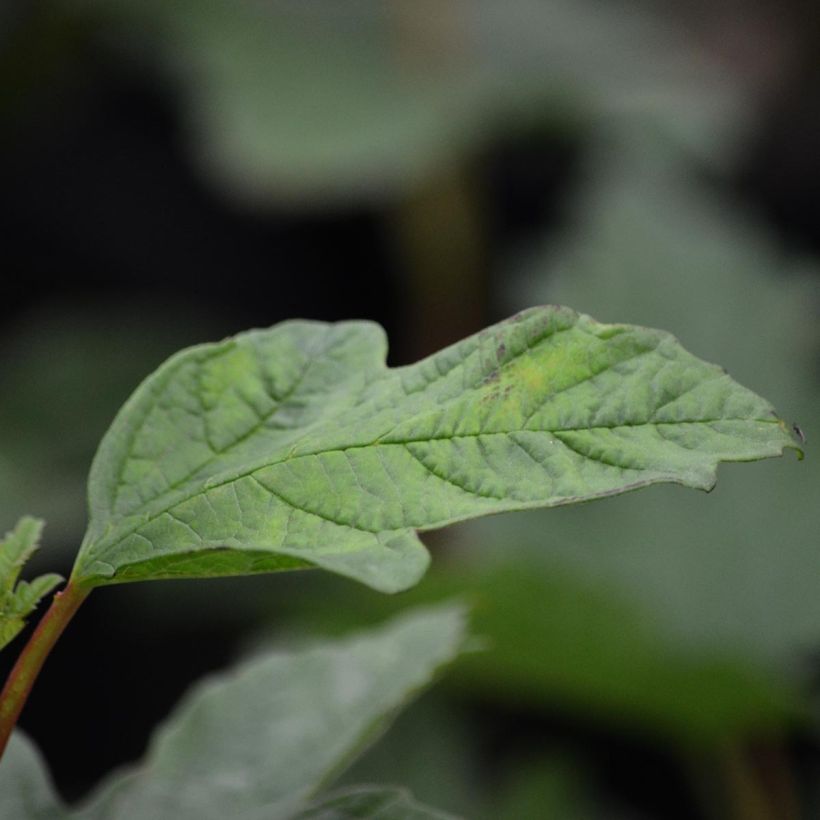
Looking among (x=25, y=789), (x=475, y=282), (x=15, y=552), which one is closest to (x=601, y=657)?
(x=25, y=789)

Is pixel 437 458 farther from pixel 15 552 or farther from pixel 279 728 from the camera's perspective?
pixel 279 728

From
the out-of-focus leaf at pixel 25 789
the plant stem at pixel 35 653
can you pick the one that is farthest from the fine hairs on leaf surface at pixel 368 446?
the out-of-focus leaf at pixel 25 789

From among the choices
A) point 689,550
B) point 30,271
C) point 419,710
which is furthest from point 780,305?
point 30,271

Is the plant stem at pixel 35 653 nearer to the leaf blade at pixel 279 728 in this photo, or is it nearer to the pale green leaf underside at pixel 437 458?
the pale green leaf underside at pixel 437 458

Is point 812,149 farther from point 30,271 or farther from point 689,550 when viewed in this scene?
point 30,271

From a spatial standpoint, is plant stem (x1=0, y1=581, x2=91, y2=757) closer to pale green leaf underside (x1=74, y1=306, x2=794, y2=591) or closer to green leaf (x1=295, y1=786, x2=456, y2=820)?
pale green leaf underside (x1=74, y1=306, x2=794, y2=591)

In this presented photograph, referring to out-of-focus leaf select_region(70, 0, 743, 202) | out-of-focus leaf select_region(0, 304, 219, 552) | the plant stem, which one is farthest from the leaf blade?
out-of-focus leaf select_region(70, 0, 743, 202)
